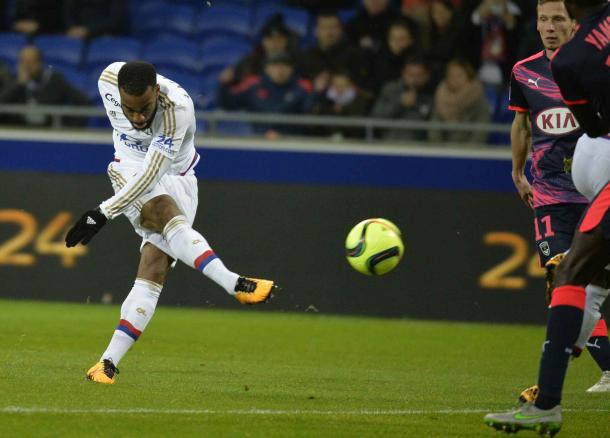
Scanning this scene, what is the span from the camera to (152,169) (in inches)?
305

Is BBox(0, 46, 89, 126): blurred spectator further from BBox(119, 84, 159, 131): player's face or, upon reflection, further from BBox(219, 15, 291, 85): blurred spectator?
BBox(119, 84, 159, 131): player's face

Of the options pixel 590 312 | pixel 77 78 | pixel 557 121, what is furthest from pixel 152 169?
pixel 77 78

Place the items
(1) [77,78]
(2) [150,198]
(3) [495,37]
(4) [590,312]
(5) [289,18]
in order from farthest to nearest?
(5) [289,18]
(1) [77,78]
(3) [495,37]
(2) [150,198]
(4) [590,312]

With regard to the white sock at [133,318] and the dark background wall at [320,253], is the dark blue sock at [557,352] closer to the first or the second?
the white sock at [133,318]

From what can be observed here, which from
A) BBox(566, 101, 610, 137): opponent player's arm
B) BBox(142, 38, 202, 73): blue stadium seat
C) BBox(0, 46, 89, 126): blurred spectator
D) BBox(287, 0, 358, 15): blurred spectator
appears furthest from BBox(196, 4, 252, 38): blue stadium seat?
BBox(566, 101, 610, 137): opponent player's arm

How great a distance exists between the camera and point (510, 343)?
11.8 metres

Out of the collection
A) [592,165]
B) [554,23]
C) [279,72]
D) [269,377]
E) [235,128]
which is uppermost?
[554,23]

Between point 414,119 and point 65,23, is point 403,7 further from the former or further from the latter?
point 65,23

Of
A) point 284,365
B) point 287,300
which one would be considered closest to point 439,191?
point 287,300

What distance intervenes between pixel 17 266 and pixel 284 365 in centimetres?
570

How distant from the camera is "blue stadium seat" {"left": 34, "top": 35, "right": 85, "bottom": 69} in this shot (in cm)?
1617

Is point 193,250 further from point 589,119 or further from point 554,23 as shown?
point 589,119

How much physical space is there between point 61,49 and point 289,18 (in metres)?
Answer: 2.89

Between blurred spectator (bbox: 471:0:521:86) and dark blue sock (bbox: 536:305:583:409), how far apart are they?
962cm
